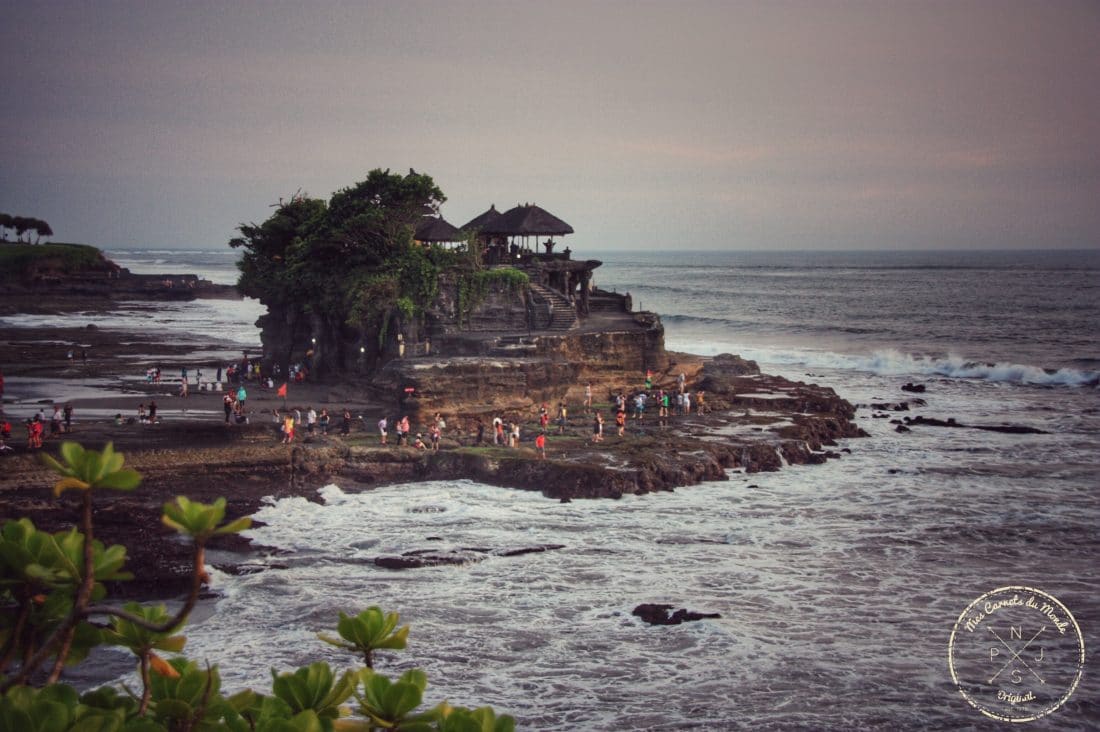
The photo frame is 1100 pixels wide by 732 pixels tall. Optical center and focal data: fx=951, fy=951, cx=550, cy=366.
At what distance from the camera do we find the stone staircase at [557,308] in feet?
115

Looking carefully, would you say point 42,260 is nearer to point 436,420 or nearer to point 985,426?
point 436,420

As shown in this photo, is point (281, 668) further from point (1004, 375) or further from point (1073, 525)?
point (1004, 375)

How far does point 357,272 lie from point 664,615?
73.0 feet

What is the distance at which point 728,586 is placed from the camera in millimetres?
16859

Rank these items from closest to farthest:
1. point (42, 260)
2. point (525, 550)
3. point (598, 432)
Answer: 1. point (525, 550)
2. point (598, 432)
3. point (42, 260)

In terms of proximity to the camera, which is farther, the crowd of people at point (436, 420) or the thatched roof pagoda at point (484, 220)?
the thatched roof pagoda at point (484, 220)

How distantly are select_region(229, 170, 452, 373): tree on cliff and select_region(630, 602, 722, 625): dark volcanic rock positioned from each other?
18842 millimetres

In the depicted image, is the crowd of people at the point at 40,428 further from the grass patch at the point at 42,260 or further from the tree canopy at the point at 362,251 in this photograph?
the grass patch at the point at 42,260

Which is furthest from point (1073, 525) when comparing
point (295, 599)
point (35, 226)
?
point (35, 226)

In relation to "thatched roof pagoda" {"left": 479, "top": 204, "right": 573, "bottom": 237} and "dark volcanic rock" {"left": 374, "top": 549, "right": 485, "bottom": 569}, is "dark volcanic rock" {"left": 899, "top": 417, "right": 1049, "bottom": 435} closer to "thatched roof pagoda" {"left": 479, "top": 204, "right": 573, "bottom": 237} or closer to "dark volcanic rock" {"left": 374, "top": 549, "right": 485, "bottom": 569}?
"thatched roof pagoda" {"left": 479, "top": 204, "right": 573, "bottom": 237}

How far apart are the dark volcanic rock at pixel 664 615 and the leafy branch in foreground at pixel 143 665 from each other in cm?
1175

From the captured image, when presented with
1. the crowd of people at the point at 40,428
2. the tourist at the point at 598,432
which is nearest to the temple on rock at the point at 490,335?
the tourist at the point at 598,432

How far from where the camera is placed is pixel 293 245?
3678 cm

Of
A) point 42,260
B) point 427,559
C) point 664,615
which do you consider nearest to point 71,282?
point 42,260
